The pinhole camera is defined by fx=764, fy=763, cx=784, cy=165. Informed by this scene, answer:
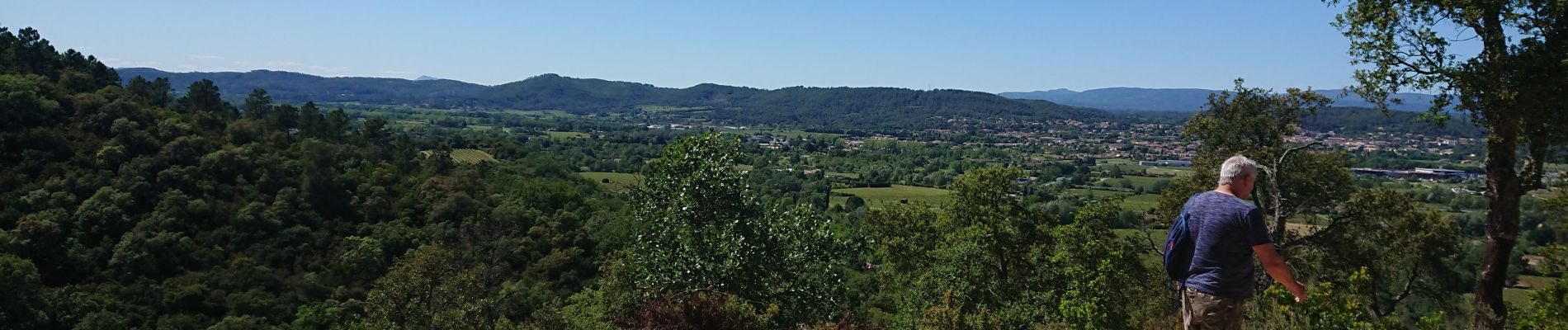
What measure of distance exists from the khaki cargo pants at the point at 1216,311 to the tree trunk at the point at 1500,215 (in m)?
5.68

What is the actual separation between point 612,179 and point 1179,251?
9065cm

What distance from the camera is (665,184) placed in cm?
893

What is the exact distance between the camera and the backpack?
477 centimetres

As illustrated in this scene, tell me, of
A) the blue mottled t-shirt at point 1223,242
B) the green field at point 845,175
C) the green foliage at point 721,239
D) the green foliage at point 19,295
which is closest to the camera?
the blue mottled t-shirt at point 1223,242

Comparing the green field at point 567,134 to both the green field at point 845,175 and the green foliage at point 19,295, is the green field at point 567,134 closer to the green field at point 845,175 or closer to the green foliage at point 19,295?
the green field at point 845,175

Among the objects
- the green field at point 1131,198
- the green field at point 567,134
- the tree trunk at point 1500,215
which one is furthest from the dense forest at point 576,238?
the green field at point 567,134

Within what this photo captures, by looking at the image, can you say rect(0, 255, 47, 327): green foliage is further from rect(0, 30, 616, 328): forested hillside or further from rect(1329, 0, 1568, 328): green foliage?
rect(1329, 0, 1568, 328): green foliage

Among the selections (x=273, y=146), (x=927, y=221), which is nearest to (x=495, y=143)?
(x=273, y=146)

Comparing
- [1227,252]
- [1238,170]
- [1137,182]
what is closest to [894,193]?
[1137,182]

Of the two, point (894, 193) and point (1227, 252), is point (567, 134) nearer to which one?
point (894, 193)

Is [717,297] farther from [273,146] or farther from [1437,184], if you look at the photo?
[1437,184]

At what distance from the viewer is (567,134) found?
156 m

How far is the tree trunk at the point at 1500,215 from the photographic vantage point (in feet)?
→ 26.8

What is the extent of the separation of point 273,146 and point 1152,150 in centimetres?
13451
